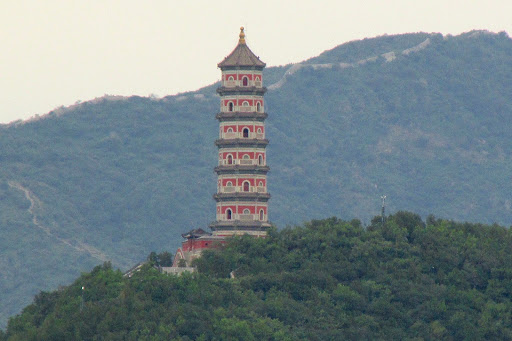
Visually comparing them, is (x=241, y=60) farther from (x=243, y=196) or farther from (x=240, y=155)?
(x=243, y=196)

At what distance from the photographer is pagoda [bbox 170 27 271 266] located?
146 meters

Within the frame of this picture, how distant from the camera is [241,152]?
5773 inches

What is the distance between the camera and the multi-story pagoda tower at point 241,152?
146375 millimetres

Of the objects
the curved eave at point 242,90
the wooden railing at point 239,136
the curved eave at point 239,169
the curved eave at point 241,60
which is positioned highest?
the curved eave at point 241,60

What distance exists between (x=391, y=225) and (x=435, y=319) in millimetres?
12049

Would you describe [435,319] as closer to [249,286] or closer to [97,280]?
[249,286]

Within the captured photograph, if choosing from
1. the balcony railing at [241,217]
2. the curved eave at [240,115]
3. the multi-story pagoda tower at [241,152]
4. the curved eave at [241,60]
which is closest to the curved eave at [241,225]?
the multi-story pagoda tower at [241,152]

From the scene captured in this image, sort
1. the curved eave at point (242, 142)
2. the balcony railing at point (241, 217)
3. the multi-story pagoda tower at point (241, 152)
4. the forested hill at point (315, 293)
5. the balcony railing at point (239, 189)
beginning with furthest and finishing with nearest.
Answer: the balcony railing at point (241, 217), the balcony railing at point (239, 189), the multi-story pagoda tower at point (241, 152), the curved eave at point (242, 142), the forested hill at point (315, 293)

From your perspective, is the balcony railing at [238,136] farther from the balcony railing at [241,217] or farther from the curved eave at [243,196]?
the balcony railing at [241,217]

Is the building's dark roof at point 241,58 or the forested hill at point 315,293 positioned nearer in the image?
the forested hill at point 315,293

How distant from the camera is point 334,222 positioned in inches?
5719

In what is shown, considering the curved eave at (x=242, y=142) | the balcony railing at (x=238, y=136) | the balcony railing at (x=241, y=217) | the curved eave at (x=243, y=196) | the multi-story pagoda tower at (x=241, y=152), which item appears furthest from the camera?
the balcony railing at (x=238, y=136)

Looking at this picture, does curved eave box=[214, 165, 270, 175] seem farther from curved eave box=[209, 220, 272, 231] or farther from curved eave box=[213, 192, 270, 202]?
curved eave box=[209, 220, 272, 231]

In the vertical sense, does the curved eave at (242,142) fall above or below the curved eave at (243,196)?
above
